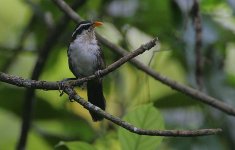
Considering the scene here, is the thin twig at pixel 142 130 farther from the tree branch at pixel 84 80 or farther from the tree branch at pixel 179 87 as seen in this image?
the tree branch at pixel 179 87

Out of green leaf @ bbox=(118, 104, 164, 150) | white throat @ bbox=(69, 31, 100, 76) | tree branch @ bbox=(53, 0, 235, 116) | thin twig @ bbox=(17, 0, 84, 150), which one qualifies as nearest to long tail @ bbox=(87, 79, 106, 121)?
white throat @ bbox=(69, 31, 100, 76)

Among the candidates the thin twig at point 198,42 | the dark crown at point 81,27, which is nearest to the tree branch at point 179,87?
the dark crown at point 81,27

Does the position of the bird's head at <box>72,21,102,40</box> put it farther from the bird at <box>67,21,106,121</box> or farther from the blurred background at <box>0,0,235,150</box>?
the blurred background at <box>0,0,235,150</box>

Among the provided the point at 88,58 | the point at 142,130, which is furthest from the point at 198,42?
the point at 142,130

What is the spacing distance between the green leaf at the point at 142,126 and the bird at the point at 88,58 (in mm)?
693

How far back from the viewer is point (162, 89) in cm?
640

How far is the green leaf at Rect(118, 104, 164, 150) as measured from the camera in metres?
3.50

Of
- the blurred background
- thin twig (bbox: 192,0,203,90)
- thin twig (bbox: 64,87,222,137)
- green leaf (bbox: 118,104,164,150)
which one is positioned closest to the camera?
thin twig (bbox: 64,87,222,137)

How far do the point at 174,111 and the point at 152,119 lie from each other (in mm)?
1867

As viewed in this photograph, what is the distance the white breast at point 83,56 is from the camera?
4273mm

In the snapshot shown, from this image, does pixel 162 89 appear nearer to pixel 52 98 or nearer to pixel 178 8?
pixel 52 98

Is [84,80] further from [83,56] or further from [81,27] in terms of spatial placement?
[81,27]

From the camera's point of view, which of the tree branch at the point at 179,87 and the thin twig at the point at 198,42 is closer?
the tree branch at the point at 179,87

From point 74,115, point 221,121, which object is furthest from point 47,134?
point 221,121
